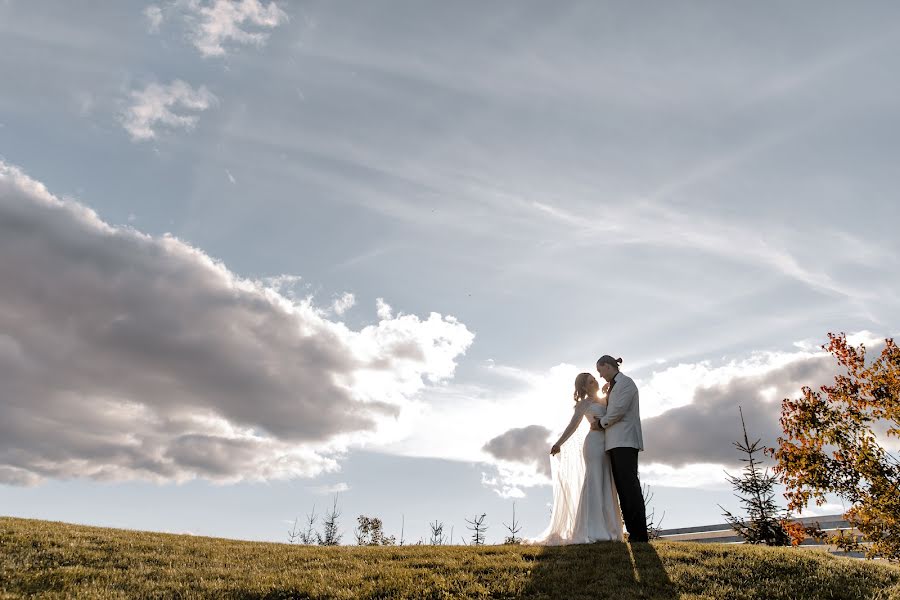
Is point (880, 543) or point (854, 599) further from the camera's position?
point (880, 543)

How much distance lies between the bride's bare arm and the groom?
0.66m

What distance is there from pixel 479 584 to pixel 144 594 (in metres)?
5.77

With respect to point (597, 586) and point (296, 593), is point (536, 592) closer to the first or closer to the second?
point (597, 586)

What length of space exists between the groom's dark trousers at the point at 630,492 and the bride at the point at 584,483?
1.16 ft

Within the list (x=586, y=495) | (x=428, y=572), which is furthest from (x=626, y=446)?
(x=428, y=572)

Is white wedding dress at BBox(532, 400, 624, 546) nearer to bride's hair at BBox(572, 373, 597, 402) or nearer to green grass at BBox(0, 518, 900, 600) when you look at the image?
bride's hair at BBox(572, 373, 597, 402)

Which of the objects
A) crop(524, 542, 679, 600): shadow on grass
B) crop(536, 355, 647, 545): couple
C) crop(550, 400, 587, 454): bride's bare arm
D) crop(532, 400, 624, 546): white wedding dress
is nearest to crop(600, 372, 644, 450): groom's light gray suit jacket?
crop(536, 355, 647, 545): couple

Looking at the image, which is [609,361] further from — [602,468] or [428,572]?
[428,572]

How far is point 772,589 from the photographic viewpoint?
11039 mm

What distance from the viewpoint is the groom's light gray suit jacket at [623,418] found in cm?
1417

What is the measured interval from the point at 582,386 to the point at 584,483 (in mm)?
2274

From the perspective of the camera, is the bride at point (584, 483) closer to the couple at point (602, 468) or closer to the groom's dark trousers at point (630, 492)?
the couple at point (602, 468)

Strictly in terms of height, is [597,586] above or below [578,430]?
below

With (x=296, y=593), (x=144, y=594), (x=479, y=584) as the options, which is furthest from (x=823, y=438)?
(x=144, y=594)
